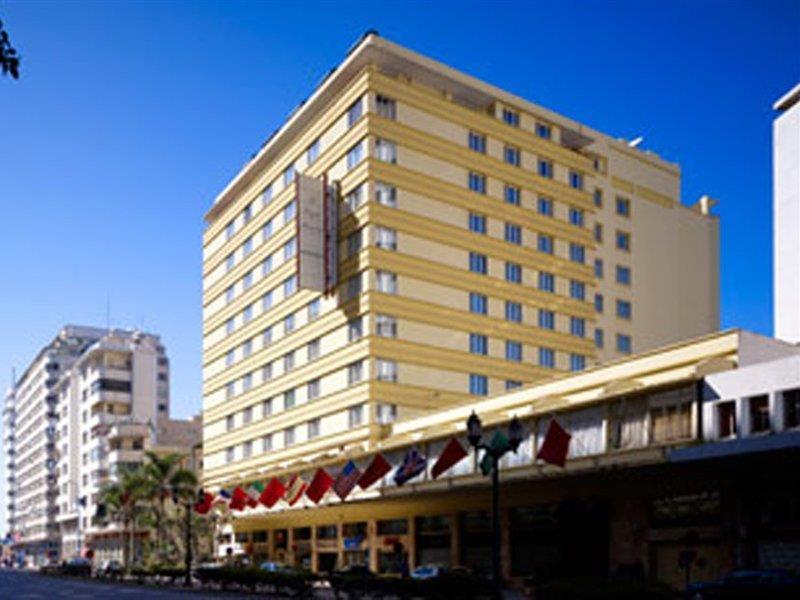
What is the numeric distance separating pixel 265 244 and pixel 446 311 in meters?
21.1

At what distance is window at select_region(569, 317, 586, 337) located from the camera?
246 ft

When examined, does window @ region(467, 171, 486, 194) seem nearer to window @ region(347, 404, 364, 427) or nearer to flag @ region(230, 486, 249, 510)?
window @ region(347, 404, 364, 427)

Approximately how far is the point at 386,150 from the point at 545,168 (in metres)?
15.7

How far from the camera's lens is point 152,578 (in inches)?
2869

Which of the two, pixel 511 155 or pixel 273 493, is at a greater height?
pixel 511 155

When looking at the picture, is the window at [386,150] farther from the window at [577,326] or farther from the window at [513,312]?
the window at [577,326]

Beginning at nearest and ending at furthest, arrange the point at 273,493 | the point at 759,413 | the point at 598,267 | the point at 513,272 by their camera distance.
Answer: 1. the point at 759,413
2. the point at 273,493
3. the point at 513,272
4. the point at 598,267

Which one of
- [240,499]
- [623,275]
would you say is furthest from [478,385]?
[623,275]

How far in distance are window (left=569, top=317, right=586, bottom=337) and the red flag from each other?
37.5 metres

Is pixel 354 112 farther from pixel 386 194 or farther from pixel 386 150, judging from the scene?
pixel 386 194

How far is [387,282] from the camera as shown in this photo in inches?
2527

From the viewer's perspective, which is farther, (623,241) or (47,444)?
(47,444)

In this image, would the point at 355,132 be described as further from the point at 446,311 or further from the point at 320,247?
the point at 446,311

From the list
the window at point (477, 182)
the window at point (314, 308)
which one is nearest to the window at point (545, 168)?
the window at point (477, 182)
